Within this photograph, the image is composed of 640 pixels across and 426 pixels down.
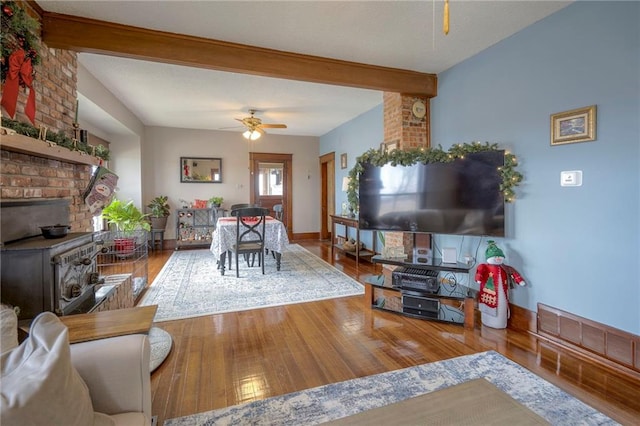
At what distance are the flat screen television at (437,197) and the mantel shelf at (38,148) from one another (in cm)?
261

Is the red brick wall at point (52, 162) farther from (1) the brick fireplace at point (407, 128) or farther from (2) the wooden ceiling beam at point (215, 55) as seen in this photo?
(1) the brick fireplace at point (407, 128)

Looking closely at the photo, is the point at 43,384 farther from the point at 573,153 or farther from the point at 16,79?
the point at 573,153

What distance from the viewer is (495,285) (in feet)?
8.91

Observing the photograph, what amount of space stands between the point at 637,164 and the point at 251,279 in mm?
3877

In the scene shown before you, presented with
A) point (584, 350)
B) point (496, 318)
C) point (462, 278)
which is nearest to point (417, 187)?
point (462, 278)

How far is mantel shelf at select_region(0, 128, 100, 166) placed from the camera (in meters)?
1.68

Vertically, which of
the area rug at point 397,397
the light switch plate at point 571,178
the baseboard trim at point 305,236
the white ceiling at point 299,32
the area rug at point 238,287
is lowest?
the area rug at point 397,397

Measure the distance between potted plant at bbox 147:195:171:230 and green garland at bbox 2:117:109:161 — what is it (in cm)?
354

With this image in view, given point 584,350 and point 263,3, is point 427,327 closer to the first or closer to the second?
point 584,350

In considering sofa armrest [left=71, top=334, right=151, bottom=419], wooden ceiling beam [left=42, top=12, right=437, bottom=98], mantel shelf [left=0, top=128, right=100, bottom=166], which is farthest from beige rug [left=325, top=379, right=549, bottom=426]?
wooden ceiling beam [left=42, top=12, right=437, bottom=98]

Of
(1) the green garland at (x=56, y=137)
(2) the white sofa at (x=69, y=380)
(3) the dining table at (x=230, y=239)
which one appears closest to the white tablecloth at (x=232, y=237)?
(3) the dining table at (x=230, y=239)

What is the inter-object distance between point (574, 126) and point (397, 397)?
2.32 meters

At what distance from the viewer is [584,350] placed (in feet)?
7.45

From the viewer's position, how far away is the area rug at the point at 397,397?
5.40 ft
